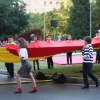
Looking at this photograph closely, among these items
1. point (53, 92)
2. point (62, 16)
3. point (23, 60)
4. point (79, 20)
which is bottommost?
point (53, 92)

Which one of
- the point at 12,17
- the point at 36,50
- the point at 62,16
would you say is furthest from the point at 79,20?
the point at 36,50

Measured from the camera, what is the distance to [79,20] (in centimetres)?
6744

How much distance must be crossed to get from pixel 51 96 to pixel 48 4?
14862 centimetres

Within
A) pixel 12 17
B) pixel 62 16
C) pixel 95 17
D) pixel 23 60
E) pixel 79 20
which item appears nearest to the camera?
pixel 23 60

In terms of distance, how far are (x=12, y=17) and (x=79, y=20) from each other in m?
16.2

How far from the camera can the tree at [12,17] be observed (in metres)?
53.8

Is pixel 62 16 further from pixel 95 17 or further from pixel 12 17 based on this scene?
pixel 12 17

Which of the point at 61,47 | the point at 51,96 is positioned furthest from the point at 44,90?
the point at 61,47

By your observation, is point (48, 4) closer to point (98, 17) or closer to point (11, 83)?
point (98, 17)

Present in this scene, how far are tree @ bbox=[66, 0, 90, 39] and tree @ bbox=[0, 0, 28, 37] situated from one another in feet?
41.4

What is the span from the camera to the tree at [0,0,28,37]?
53.8 metres

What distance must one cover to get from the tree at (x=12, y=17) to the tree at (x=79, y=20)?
12604mm

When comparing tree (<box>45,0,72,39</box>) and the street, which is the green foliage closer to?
tree (<box>45,0,72,39</box>)

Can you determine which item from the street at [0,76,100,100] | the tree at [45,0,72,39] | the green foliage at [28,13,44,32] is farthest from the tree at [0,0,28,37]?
the street at [0,76,100,100]
